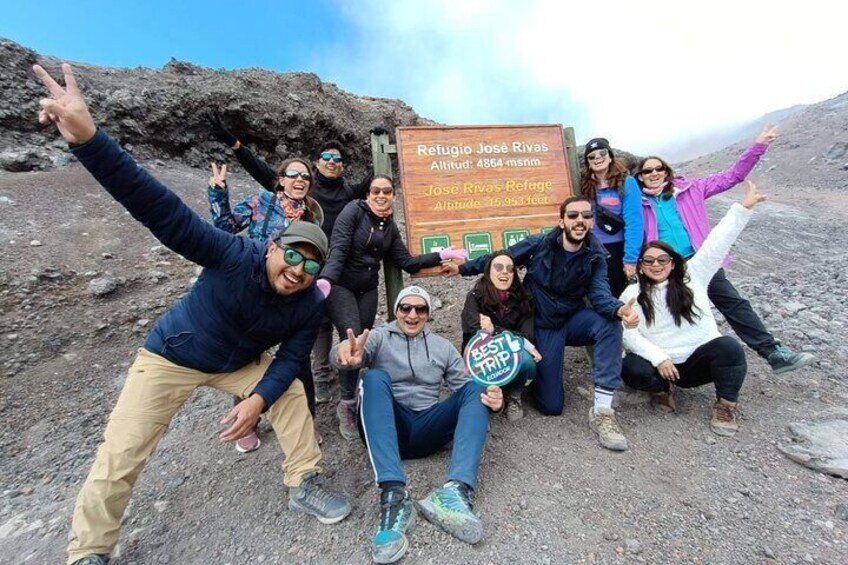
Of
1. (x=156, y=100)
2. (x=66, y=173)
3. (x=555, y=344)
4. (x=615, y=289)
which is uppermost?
(x=156, y=100)

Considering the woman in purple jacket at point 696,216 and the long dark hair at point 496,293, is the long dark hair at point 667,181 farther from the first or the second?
the long dark hair at point 496,293

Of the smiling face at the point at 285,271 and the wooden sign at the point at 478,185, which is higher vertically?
the wooden sign at the point at 478,185

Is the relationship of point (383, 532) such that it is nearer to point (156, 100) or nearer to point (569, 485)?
point (569, 485)

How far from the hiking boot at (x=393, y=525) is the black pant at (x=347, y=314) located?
1420 mm

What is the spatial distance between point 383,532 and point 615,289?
3875mm

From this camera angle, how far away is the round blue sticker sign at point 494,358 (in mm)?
3984

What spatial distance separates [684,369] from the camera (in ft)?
14.5

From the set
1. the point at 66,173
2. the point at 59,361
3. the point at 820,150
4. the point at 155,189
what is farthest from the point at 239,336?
the point at 820,150

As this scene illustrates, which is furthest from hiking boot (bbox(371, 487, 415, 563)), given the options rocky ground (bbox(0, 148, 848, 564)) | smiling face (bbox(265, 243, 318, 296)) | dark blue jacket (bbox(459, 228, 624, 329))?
dark blue jacket (bbox(459, 228, 624, 329))

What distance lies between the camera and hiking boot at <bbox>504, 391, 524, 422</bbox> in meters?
4.53

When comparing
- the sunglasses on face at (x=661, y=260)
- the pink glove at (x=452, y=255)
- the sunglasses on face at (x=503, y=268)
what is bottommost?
the sunglasses on face at (x=661, y=260)

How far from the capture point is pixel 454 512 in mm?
→ 3000

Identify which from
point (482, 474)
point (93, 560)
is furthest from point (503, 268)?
point (93, 560)

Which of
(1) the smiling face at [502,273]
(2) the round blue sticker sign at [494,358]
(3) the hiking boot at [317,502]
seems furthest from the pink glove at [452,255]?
(3) the hiking boot at [317,502]
